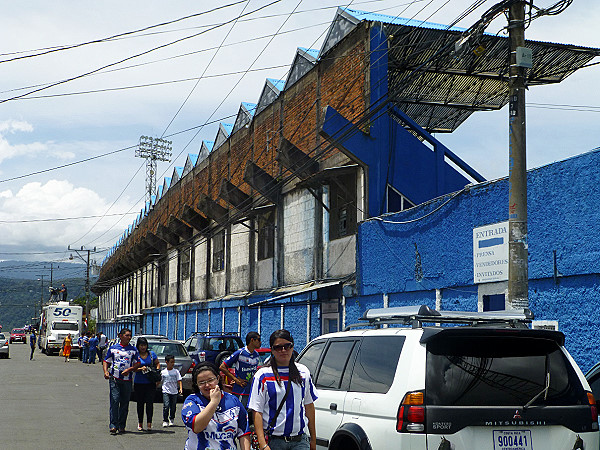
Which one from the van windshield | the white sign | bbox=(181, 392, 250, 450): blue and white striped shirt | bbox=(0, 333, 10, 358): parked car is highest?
the white sign

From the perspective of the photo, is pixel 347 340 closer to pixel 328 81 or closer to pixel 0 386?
pixel 328 81

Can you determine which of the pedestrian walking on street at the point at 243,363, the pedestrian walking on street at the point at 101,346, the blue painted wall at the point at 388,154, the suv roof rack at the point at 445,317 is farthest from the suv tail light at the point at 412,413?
the pedestrian walking on street at the point at 101,346

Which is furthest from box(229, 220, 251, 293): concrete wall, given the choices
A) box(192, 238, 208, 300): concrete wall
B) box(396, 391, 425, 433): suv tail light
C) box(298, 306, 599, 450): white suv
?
box(396, 391, 425, 433): suv tail light

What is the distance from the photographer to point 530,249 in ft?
46.7

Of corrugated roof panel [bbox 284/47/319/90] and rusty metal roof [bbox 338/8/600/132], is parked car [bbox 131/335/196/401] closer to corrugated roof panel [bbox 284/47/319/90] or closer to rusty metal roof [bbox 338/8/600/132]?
rusty metal roof [bbox 338/8/600/132]

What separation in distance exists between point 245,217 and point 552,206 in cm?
1960

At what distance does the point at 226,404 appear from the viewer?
5.84 m

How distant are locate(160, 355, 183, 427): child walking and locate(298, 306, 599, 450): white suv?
838 cm

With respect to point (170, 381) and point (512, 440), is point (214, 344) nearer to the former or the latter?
point (170, 381)

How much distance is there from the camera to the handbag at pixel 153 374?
1395cm

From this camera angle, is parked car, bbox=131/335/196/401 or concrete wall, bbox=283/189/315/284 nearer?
parked car, bbox=131/335/196/401

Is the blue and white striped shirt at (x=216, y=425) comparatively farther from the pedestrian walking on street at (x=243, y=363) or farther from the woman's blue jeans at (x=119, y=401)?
the woman's blue jeans at (x=119, y=401)

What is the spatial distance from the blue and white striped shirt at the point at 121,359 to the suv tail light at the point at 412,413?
28.1 feet

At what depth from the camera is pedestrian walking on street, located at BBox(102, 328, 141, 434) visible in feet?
44.5
